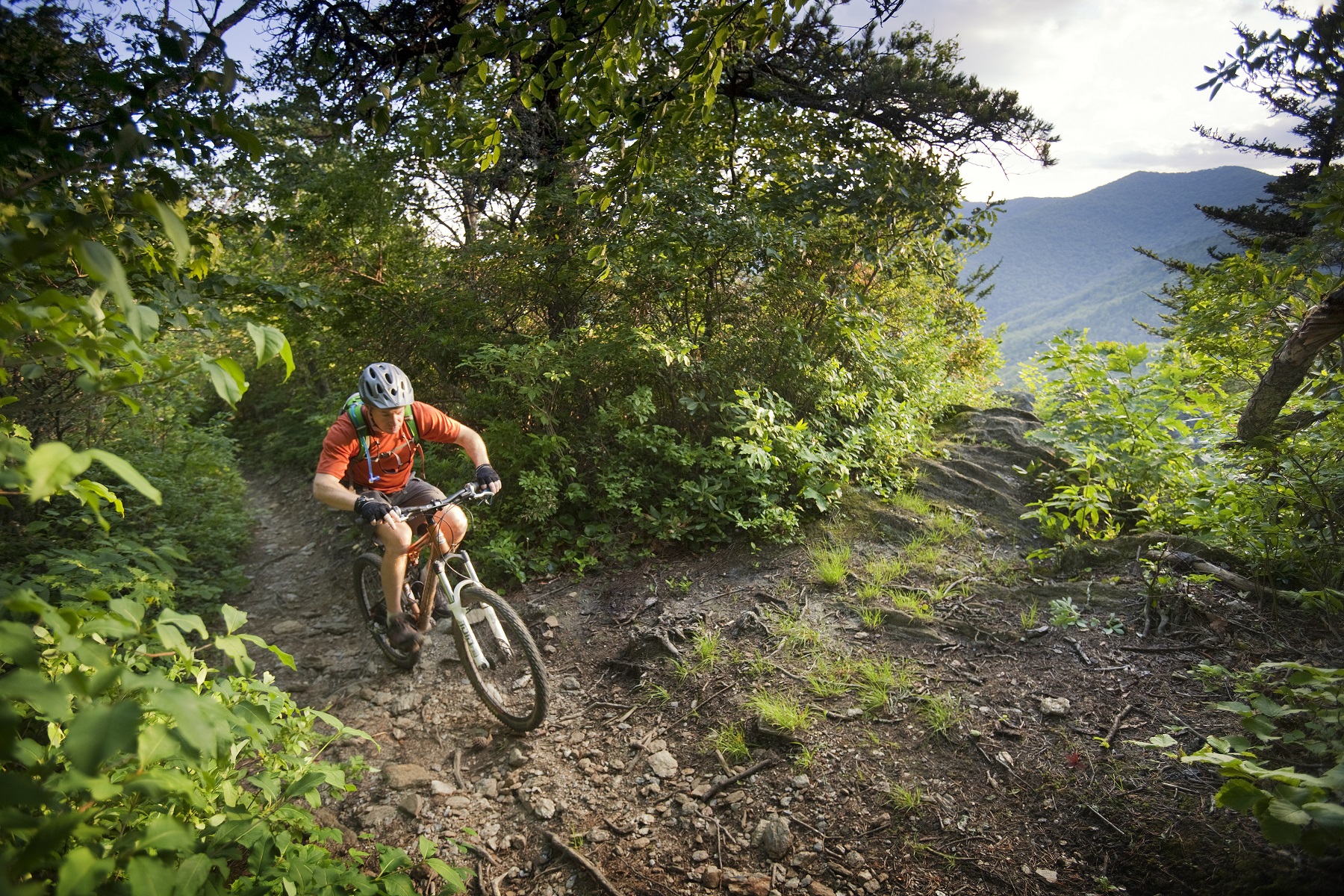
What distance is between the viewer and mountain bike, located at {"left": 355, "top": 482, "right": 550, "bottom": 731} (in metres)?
3.80

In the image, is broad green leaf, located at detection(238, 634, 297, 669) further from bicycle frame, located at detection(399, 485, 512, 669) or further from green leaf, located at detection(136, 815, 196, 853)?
bicycle frame, located at detection(399, 485, 512, 669)

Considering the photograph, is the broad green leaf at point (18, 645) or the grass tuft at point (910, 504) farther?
the grass tuft at point (910, 504)

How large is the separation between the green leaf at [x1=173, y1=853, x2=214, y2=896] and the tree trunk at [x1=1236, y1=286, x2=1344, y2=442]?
5.16 metres

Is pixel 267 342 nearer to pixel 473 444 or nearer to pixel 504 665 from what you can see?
pixel 473 444

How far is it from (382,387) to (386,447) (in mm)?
550

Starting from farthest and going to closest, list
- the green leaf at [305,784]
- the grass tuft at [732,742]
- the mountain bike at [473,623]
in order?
the mountain bike at [473,623]
the grass tuft at [732,742]
the green leaf at [305,784]

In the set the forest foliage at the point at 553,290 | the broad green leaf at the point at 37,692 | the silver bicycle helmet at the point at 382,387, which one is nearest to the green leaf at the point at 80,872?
the broad green leaf at the point at 37,692

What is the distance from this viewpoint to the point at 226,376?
1.27 meters

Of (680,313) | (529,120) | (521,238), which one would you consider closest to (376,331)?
(521,238)

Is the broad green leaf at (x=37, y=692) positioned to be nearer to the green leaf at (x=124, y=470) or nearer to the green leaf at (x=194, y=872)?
the green leaf at (x=124, y=470)

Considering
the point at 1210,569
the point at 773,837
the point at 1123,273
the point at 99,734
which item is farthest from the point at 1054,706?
the point at 1123,273

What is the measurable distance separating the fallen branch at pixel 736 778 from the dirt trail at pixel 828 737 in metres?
0.02

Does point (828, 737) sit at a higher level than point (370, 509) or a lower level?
lower

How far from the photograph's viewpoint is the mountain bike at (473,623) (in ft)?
12.5
